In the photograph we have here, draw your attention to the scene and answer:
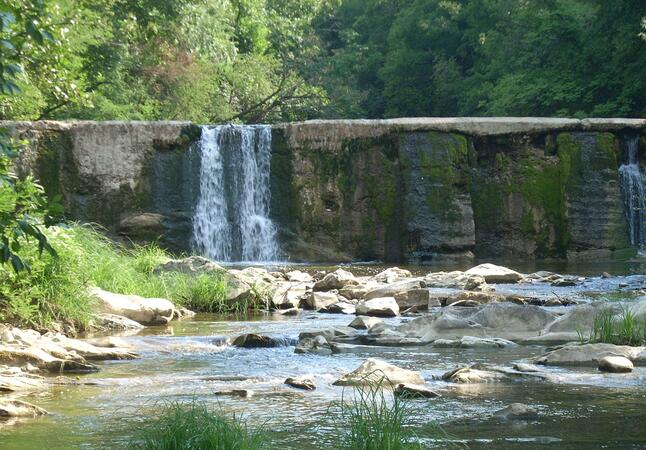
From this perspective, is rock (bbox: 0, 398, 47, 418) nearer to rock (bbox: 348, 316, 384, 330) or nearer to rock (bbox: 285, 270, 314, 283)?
rock (bbox: 348, 316, 384, 330)

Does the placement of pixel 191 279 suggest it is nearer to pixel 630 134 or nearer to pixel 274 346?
pixel 274 346

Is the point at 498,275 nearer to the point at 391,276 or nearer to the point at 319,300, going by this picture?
the point at 391,276

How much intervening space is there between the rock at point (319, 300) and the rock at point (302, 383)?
18.6 feet

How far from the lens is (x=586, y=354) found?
27.8 feet

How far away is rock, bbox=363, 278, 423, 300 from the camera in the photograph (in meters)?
13.6

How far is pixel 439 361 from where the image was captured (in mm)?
8719

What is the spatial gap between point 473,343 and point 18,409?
445 cm

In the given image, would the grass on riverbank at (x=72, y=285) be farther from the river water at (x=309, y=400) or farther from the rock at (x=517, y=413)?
the rock at (x=517, y=413)

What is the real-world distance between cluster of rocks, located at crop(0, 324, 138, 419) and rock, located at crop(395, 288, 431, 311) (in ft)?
14.0

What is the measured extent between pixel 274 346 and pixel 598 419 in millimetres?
4098

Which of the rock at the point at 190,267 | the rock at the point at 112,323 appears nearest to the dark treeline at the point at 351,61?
→ the rock at the point at 112,323

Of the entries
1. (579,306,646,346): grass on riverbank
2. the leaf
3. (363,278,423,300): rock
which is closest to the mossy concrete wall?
(363,278,423,300): rock

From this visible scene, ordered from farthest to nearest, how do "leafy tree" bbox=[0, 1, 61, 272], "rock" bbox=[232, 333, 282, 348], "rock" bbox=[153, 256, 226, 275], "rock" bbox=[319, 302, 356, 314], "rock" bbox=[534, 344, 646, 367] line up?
"rock" bbox=[153, 256, 226, 275]
"rock" bbox=[319, 302, 356, 314]
"rock" bbox=[232, 333, 282, 348]
"rock" bbox=[534, 344, 646, 367]
"leafy tree" bbox=[0, 1, 61, 272]

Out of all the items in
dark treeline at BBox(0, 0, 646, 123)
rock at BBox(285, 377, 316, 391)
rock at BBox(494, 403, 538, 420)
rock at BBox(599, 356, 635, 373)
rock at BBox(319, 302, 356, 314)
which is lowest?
rock at BBox(494, 403, 538, 420)
